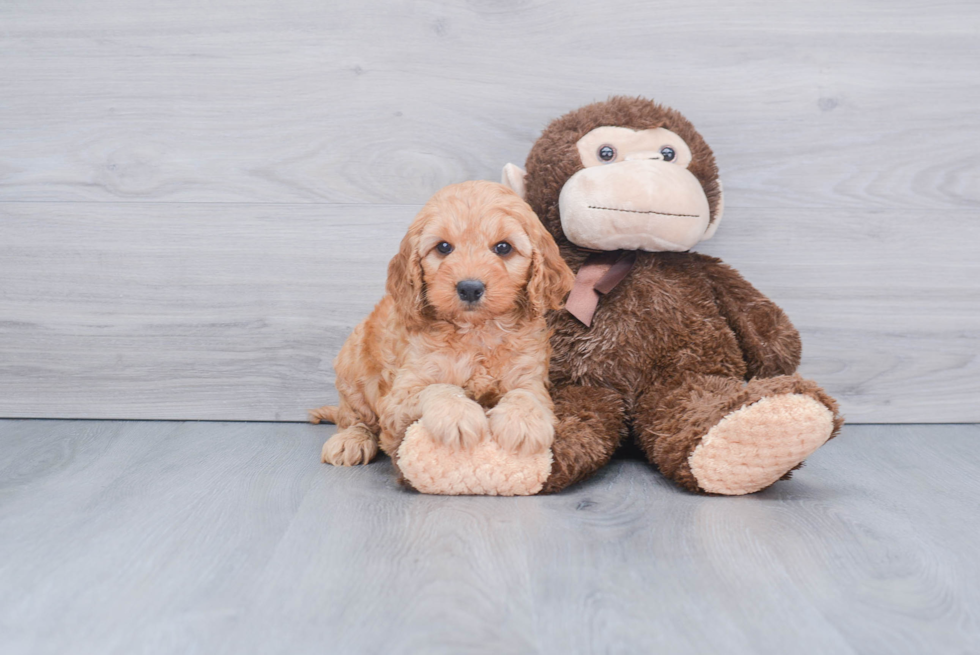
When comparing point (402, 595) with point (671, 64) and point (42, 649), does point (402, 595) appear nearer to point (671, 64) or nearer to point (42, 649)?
point (42, 649)

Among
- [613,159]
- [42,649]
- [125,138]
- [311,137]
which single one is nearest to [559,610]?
[42,649]

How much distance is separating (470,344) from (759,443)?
0.54m

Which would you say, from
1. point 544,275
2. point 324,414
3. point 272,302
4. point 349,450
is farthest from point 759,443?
point 272,302

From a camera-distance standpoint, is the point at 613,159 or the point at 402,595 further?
the point at 613,159

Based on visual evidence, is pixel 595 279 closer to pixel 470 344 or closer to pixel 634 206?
pixel 634 206

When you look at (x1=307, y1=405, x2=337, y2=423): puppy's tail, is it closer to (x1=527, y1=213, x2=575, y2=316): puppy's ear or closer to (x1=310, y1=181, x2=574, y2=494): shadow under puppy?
(x1=310, y1=181, x2=574, y2=494): shadow under puppy

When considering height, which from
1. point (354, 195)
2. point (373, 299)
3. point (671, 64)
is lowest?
point (373, 299)

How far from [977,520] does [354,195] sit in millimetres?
1444

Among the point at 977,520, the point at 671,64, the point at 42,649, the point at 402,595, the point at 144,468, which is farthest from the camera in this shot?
the point at 671,64

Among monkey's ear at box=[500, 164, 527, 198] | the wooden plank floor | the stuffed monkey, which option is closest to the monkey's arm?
the stuffed monkey

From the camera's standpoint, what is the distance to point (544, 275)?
133cm

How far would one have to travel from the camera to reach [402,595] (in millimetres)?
925

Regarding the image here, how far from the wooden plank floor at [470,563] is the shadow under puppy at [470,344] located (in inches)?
3.0

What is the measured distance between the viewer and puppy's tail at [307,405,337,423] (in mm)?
1791
